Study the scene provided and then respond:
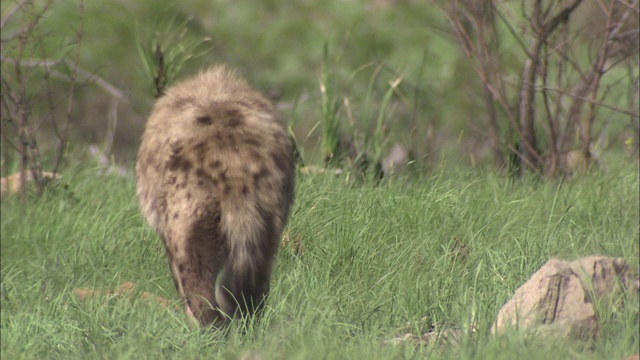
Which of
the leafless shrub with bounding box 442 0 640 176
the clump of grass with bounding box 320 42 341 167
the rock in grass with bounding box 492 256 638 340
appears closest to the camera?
the rock in grass with bounding box 492 256 638 340

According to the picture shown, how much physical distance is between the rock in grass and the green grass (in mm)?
86

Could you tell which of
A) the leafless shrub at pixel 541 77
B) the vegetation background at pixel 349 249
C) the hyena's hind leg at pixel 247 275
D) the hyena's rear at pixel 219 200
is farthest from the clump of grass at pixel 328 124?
the hyena's hind leg at pixel 247 275

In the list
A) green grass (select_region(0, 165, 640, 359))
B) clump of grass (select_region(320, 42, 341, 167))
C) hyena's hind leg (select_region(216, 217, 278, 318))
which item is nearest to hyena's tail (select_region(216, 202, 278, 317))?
hyena's hind leg (select_region(216, 217, 278, 318))

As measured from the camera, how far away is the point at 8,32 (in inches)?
415

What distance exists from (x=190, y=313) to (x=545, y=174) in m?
3.92

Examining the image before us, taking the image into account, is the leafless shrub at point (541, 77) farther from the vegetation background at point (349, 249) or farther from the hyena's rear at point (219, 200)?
the hyena's rear at point (219, 200)

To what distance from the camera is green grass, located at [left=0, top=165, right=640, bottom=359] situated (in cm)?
423

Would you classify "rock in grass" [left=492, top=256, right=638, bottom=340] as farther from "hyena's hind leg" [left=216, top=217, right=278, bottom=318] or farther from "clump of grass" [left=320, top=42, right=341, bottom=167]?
"clump of grass" [left=320, top=42, right=341, bottom=167]

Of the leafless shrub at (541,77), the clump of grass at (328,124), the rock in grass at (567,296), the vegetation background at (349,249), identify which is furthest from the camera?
the clump of grass at (328,124)

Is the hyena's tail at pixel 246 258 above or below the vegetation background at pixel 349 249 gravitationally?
above

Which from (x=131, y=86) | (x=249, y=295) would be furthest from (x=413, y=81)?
(x=249, y=295)

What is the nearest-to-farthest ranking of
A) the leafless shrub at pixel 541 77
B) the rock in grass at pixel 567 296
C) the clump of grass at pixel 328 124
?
the rock in grass at pixel 567 296 < the leafless shrub at pixel 541 77 < the clump of grass at pixel 328 124

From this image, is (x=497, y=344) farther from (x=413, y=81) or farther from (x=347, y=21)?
(x=347, y=21)

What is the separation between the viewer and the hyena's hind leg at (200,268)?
4242mm
